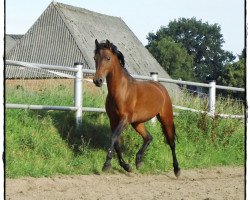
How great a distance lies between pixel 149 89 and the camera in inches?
287

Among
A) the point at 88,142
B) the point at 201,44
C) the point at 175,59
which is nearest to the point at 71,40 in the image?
the point at 175,59

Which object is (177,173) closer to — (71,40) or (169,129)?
(169,129)

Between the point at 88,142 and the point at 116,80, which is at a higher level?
the point at 116,80

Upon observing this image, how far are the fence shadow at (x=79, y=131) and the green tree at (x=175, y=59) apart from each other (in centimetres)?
4187

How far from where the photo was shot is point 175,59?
167 ft

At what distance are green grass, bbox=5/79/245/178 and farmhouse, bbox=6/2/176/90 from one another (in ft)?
64.3

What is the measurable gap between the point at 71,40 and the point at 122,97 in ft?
84.1

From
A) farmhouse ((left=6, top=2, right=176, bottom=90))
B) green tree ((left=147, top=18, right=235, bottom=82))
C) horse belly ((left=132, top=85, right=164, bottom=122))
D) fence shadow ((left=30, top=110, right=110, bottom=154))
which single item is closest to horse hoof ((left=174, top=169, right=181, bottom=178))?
horse belly ((left=132, top=85, right=164, bottom=122))

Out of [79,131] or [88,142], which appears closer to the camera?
[88,142]

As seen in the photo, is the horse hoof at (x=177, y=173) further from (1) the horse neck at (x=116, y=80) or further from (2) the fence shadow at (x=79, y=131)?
(1) the horse neck at (x=116, y=80)

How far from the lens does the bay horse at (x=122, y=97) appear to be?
616 cm

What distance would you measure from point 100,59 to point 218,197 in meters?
2.28

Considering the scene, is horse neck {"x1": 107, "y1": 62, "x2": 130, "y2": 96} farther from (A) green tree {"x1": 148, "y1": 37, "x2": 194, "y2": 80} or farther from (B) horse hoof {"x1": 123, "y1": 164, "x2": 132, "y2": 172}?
(A) green tree {"x1": 148, "y1": 37, "x2": 194, "y2": 80}

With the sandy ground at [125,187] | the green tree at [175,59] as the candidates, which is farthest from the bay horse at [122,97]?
the green tree at [175,59]
